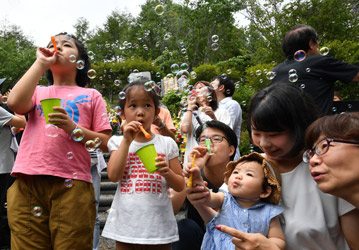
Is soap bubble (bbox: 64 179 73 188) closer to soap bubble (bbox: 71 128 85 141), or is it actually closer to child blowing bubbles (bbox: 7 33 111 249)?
child blowing bubbles (bbox: 7 33 111 249)

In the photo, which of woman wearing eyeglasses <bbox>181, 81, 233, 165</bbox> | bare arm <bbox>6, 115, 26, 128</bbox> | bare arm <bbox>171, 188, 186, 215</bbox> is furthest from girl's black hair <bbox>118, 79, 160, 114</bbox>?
bare arm <bbox>6, 115, 26, 128</bbox>

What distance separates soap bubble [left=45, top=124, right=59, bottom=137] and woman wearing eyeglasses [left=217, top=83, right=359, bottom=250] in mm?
1191

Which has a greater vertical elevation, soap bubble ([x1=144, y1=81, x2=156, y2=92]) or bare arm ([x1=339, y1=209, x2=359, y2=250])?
soap bubble ([x1=144, y1=81, x2=156, y2=92])

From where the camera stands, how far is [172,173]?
1.97m

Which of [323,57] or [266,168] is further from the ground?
[323,57]

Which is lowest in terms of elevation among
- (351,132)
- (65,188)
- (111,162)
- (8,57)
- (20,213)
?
(20,213)

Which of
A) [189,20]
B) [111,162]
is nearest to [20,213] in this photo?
[111,162]

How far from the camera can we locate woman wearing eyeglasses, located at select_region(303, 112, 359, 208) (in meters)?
1.15

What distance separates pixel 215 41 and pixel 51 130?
3.19 m

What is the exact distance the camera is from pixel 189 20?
1897 centimetres

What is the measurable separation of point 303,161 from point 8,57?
85.6 feet

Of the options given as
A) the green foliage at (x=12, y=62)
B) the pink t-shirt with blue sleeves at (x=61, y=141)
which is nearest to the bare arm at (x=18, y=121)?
the pink t-shirt with blue sleeves at (x=61, y=141)

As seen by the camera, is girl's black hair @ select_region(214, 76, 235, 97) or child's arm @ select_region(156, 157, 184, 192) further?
girl's black hair @ select_region(214, 76, 235, 97)

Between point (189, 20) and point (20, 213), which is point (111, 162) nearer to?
point (20, 213)
